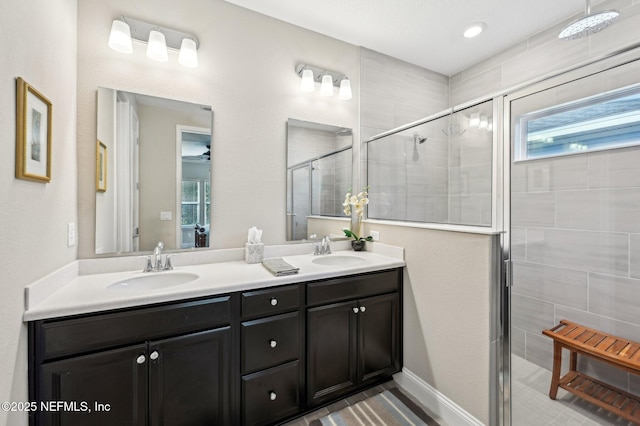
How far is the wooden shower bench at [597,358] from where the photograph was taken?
138 centimetres

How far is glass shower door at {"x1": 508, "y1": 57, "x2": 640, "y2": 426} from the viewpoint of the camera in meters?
1.43

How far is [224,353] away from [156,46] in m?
1.83

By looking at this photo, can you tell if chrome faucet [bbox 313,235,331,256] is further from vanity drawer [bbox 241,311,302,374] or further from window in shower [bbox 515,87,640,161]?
window in shower [bbox 515,87,640,161]

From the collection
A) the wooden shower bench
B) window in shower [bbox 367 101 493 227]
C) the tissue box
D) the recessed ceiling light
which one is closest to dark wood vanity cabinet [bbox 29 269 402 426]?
the tissue box

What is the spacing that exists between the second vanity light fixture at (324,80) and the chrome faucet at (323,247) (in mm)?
1236

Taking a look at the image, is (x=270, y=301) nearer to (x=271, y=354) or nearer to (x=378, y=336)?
(x=271, y=354)

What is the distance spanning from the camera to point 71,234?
1459mm

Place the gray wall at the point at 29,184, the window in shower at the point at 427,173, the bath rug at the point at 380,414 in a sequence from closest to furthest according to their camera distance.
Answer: the gray wall at the point at 29,184 → the bath rug at the point at 380,414 → the window in shower at the point at 427,173

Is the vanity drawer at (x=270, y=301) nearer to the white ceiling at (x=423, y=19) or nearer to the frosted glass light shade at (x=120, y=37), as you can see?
the frosted glass light shade at (x=120, y=37)

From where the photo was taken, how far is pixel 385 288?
1902 millimetres

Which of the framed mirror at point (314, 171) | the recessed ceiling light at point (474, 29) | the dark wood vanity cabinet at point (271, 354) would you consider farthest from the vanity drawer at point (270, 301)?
the recessed ceiling light at point (474, 29)

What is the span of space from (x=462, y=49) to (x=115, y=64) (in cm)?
276

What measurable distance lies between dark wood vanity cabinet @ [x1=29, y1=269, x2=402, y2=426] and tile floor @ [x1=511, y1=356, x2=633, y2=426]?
724mm

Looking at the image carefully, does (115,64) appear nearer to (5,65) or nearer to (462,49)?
(5,65)
